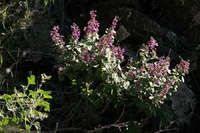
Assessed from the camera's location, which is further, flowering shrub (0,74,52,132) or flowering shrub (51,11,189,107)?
flowering shrub (51,11,189,107)

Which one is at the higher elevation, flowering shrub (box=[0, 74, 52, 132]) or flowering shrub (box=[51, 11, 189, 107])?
flowering shrub (box=[51, 11, 189, 107])

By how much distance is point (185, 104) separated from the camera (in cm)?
379

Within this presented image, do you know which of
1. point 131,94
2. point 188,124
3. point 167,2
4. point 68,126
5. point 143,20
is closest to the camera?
point 131,94

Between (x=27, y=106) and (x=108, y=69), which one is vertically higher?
(x=108, y=69)

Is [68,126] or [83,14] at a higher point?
[83,14]

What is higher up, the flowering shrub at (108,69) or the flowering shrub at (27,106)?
the flowering shrub at (108,69)

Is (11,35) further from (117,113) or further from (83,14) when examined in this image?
(117,113)

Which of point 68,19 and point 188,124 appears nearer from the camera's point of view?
point 188,124

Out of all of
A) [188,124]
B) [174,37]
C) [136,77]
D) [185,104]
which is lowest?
[188,124]

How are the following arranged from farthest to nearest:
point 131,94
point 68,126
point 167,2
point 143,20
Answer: point 167,2
point 143,20
point 68,126
point 131,94

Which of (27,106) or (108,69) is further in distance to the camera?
(108,69)

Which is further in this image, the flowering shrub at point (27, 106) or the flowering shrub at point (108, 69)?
the flowering shrub at point (108, 69)

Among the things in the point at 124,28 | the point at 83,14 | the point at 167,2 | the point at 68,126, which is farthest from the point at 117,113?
the point at 167,2

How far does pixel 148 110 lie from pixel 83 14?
1921mm
